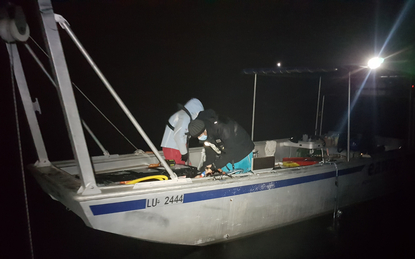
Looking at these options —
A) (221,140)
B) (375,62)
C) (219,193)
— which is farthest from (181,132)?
(375,62)

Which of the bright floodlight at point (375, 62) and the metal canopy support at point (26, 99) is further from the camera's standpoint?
the bright floodlight at point (375, 62)

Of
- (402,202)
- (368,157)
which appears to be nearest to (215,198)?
(368,157)

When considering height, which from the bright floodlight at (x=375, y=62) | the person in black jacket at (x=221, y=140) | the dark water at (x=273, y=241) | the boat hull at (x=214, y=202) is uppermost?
the bright floodlight at (x=375, y=62)

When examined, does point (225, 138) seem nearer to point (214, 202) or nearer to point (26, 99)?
point (214, 202)

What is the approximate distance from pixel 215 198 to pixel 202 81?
20758 millimetres

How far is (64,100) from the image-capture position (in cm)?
252

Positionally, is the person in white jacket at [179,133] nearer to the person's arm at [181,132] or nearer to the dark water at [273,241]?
the person's arm at [181,132]

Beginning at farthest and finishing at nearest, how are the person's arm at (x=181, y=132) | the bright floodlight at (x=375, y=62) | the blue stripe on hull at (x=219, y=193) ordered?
1. the bright floodlight at (x=375, y=62)
2. the person's arm at (x=181, y=132)
3. the blue stripe on hull at (x=219, y=193)

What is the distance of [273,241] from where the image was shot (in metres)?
3.94

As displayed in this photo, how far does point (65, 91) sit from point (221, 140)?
1.90 meters

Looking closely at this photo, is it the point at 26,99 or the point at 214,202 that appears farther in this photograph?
the point at 26,99

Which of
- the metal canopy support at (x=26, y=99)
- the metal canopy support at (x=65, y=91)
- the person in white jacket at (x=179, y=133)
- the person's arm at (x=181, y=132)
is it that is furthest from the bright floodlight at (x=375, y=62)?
the metal canopy support at (x=26, y=99)

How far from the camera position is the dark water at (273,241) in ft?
12.1

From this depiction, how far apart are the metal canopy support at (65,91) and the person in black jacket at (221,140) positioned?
140 cm
